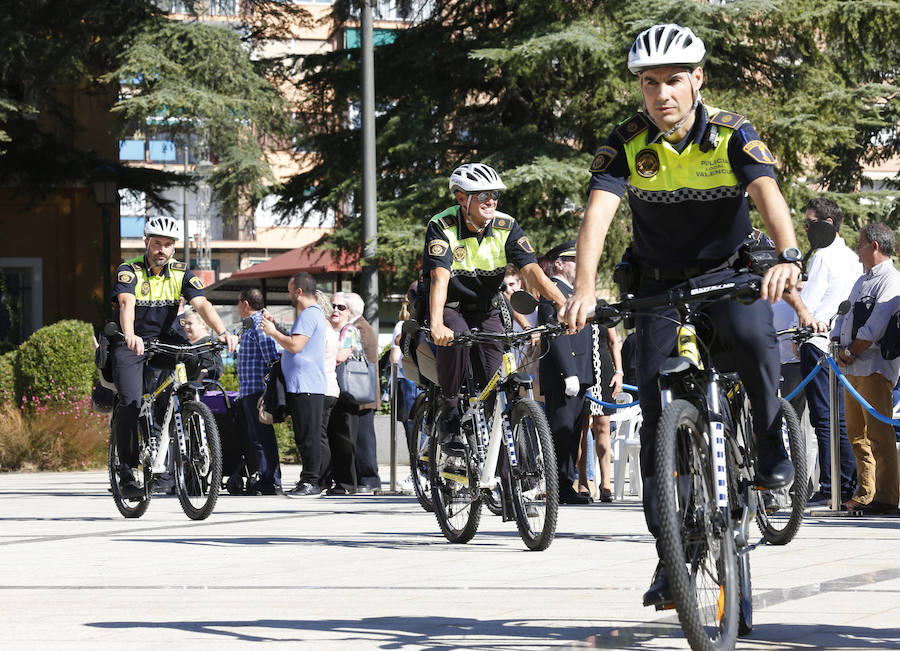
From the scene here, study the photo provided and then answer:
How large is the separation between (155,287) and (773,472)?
715 cm

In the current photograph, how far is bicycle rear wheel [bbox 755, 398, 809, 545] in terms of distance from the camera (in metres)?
8.02

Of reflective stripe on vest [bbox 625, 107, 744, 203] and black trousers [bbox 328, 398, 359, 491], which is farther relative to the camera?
black trousers [bbox 328, 398, 359, 491]

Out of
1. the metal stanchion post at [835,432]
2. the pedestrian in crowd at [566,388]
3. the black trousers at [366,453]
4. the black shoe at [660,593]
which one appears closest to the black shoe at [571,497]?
the pedestrian in crowd at [566,388]

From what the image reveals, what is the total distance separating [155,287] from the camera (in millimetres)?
11594

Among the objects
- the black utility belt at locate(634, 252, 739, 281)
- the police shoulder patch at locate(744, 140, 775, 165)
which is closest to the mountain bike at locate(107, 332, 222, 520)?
the black utility belt at locate(634, 252, 739, 281)

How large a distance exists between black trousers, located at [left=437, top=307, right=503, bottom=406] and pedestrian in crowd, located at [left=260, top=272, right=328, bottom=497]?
5.03 m

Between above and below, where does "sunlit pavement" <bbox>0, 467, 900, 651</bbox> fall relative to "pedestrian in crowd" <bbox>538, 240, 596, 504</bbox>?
below

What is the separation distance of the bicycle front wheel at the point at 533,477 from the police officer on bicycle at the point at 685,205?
277 centimetres

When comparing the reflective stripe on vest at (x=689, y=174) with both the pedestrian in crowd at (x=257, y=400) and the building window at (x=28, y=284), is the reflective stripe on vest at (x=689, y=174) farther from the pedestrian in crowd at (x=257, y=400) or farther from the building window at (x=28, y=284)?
the building window at (x=28, y=284)

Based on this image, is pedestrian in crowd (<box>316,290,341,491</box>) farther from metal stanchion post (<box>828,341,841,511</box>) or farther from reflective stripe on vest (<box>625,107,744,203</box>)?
reflective stripe on vest (<box>625,107,744,203</box>)

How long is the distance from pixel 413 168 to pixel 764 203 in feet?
69.5

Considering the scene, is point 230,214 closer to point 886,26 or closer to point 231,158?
point 231,158

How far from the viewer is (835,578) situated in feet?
22.7

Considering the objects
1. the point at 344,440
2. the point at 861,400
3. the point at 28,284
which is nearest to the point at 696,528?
the point at 861,400
